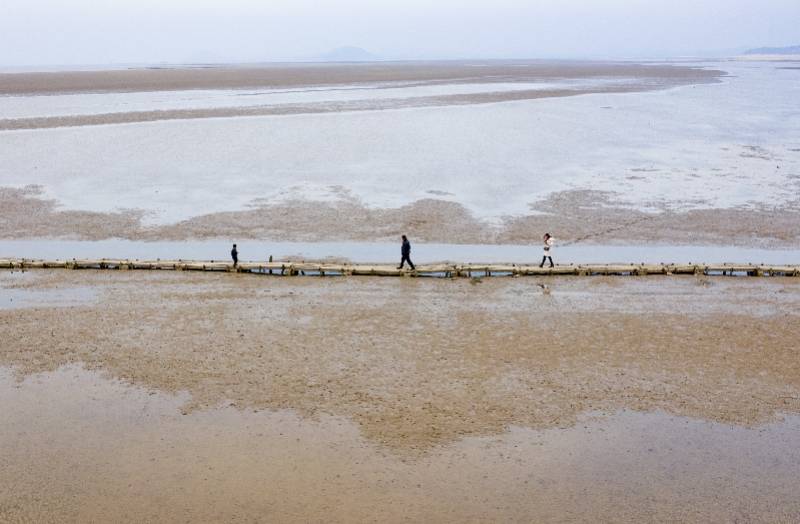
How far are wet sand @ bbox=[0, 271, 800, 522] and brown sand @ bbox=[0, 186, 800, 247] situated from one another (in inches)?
256

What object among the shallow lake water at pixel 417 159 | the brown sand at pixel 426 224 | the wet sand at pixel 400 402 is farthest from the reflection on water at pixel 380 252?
the shallow lake water at pixel 417 159

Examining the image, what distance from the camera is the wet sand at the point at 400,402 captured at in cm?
1171

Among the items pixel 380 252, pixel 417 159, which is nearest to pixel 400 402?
pixel 380 252

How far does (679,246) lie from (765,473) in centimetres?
1598

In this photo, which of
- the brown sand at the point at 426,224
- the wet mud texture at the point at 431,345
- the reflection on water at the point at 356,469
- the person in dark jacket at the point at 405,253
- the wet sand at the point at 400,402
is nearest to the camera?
the reflection on water at the point at 356,469

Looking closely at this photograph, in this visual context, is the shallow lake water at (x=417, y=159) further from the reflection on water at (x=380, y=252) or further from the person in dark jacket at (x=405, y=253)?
the person in dark jacket at (x=405, y=253)

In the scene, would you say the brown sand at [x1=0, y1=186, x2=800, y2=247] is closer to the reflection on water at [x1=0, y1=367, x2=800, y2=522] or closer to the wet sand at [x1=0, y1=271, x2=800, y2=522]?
the wet sand at [x1=0, y1=271, x2=800, y2=522]

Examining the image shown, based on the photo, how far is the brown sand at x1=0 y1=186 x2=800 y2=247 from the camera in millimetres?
28031

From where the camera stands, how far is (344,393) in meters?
15.0

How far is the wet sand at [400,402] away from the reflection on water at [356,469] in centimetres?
4

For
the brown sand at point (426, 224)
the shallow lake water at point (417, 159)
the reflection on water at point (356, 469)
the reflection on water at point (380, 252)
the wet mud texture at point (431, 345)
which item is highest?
the shallow lake water at point (417, 159)

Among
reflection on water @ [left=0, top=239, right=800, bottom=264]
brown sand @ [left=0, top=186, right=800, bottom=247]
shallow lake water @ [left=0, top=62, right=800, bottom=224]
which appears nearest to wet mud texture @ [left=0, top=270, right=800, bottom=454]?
reflection on water @ [left=0, top=239, right=800, bottom=264]

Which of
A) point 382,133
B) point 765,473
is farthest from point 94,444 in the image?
point 382,133

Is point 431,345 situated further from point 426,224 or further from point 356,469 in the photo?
point 426,224
